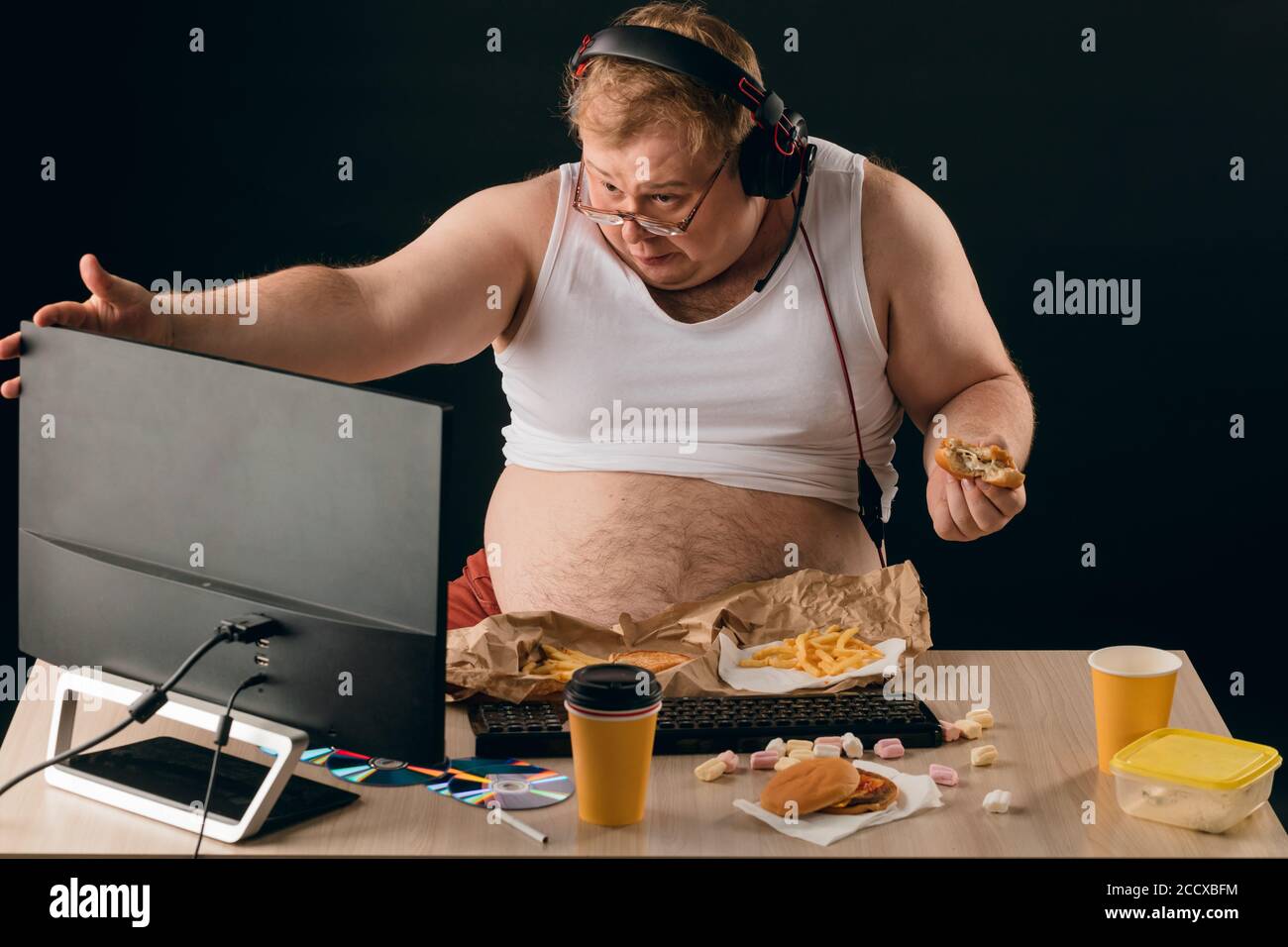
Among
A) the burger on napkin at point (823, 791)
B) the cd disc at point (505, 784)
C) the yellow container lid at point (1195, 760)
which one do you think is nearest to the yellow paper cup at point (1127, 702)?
the yellow container lid at point (1195, 760)

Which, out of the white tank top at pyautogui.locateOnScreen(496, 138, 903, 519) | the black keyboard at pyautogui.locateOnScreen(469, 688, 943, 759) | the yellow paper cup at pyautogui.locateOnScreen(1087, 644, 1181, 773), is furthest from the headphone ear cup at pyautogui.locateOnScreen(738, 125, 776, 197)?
the yellow paper cup at pyautogui.locateOnScreen(1087, 644, 1181, 773)

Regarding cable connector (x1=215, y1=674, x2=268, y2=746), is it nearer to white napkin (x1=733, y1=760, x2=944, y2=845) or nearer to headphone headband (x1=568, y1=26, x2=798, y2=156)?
white napkin (x1=733, y1=760, x2=944, y2=845)

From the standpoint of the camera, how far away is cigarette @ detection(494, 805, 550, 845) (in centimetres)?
165

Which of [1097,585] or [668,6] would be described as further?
[1097,585]

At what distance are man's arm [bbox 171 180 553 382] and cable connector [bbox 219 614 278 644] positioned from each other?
67cm

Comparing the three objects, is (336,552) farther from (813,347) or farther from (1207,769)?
(813,347)

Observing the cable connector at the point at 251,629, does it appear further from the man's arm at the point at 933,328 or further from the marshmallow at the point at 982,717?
the man's arm at the point at 933,328

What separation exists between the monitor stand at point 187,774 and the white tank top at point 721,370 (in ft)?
3.20

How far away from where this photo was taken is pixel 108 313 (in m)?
2.03

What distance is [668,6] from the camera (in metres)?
2.75

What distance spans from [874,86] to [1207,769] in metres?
2.26

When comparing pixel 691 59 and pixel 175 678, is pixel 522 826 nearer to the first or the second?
pixel 175 678

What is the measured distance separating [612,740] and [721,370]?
42.4 inches
